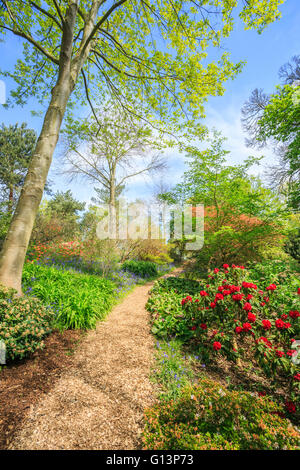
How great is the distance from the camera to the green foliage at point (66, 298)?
3.13 meters

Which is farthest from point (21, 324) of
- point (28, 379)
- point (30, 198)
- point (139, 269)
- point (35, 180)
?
point (139, 269)

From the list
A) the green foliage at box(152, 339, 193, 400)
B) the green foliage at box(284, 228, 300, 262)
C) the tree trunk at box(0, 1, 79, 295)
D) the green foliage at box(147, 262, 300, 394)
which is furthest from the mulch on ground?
the green foliage at box(284, 228, 300, 262)

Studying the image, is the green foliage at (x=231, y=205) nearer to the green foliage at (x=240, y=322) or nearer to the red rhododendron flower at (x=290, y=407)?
the green foliage at (x=240, y=322)

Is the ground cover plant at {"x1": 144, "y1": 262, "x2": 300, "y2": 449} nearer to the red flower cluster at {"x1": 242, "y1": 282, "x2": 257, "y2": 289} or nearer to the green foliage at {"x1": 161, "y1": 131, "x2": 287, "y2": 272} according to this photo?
the red flower cluster at {"x1": 242, "y1": 282, "x2": 257, "y2": 289}

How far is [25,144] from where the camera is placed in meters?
13.7

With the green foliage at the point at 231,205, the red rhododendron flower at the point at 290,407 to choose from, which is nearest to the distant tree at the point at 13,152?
the green foliage at the point at 231,205

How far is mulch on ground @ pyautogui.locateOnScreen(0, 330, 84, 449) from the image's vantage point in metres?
1.52

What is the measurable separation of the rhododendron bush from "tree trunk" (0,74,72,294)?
2.68 metres

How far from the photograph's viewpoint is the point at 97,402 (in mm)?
1767

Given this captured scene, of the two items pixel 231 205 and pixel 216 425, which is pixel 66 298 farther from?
pixel 231 205

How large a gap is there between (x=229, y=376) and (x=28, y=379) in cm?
243

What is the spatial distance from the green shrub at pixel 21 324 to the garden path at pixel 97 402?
61 centimetres
